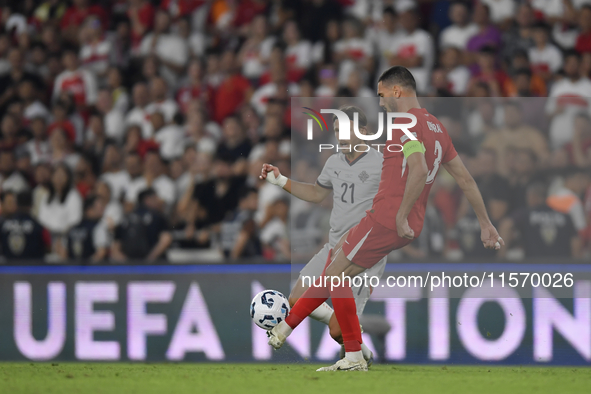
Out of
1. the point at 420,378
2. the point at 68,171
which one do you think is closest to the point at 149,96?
the point at 68,171

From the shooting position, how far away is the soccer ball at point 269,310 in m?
6.68

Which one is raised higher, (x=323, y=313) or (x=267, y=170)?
(x=267, y=170)

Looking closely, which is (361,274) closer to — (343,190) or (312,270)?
(312,270)

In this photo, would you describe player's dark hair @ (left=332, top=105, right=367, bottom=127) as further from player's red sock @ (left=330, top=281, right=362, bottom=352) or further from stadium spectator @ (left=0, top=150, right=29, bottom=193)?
stadium spectator @ (left=0, top=150, right=29, bottom=193)

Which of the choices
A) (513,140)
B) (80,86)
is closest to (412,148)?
(513,140)

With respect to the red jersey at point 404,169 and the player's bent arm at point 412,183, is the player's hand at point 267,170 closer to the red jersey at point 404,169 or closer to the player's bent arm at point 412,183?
the red jersey at point 404,169

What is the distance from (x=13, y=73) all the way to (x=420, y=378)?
26.4ft

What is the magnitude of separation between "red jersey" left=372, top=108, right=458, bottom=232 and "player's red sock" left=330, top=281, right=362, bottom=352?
61cm

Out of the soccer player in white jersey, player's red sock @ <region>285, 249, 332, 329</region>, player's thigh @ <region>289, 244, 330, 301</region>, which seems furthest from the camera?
player's thigh @ <region>289, 244, 330, 301</region>

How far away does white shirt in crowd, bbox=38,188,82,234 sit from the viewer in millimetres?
9602

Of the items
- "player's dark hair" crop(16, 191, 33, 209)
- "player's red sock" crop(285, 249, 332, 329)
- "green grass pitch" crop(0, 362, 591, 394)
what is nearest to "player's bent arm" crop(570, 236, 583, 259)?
"green grass pitch" crop(0, 362, 591, 394)

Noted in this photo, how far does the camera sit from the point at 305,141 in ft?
23.4

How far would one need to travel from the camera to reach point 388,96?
22.0 ft

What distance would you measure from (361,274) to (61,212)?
14.4 feet
